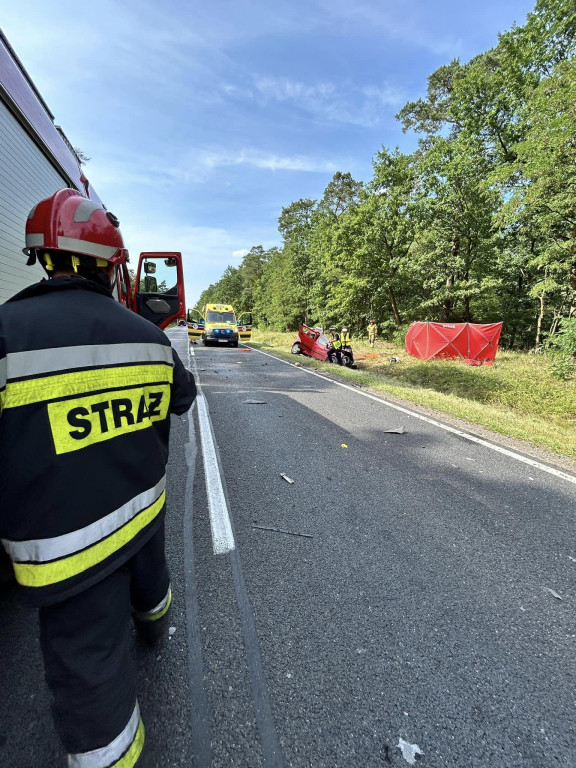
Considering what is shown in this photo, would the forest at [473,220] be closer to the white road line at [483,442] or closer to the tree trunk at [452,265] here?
the tree trunk at [452,265]

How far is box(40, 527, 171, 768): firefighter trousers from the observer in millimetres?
1146

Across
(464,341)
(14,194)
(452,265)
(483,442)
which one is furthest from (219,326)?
(14,194)

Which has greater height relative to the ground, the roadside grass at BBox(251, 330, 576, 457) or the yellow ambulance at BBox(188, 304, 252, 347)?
the yellow ambulance at BBox(188, 304, 252, 347)

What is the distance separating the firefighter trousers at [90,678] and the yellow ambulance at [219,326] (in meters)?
19.7

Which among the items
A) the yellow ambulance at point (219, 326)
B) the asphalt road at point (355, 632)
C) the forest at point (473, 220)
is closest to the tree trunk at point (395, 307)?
the forest at point (473, 220)

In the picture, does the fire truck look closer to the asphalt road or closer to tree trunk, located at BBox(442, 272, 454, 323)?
the asphalt road

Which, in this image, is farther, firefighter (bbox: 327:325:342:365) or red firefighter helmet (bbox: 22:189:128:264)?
firefighter (bbox: 327:325:342:365)

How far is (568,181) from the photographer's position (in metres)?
11.4

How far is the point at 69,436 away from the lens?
3.81 ft

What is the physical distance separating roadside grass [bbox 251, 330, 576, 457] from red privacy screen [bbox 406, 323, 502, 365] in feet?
2.11

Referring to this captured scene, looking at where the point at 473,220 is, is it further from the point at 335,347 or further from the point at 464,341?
the point at 335,347

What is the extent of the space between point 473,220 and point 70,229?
2404 centimetres

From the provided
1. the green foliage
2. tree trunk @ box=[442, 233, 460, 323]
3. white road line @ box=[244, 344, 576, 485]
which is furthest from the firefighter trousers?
tree trunk @ box=[442, 233, 460, 323]

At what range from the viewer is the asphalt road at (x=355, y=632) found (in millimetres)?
1434
